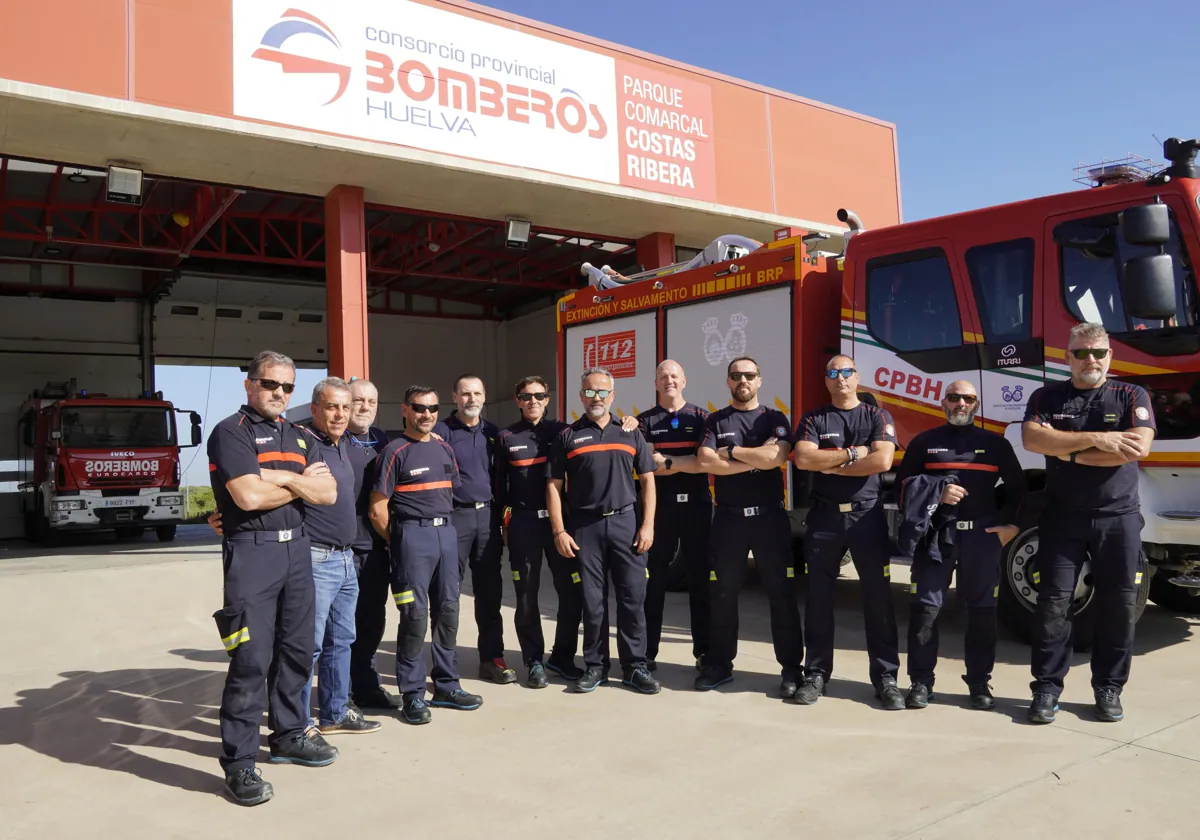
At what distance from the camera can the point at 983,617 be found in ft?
15.3

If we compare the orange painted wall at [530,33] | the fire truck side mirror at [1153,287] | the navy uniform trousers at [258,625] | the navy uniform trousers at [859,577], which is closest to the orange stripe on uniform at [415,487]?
the navy uniform trousers at [258,625]

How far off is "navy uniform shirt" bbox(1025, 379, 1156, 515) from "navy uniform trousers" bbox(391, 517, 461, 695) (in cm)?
304

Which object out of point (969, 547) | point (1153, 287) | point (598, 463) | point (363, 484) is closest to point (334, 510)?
point (363, 484)

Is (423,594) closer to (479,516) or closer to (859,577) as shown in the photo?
(479,516)

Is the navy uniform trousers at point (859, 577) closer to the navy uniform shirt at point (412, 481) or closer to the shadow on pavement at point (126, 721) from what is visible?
the navy uniform shirt at point (412, 481)

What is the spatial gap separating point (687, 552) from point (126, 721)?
3123 mm

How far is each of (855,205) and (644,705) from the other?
11331mm

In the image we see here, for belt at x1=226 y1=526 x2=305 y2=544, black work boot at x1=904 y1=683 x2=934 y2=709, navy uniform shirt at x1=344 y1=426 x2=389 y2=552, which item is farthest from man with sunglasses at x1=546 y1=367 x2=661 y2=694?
belt at x1=226 y1=526 x2=305 y2=544

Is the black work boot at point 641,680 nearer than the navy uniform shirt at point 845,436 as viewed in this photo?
No

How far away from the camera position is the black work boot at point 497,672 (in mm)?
5312

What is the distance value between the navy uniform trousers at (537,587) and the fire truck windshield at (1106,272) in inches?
132

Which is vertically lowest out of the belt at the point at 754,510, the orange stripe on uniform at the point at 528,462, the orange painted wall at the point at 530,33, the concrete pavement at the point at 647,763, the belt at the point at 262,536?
the concrete pavement at the point at 647,763

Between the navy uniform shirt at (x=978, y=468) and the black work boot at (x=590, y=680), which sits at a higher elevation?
the navy uniform shirt at (x=978, y=468)

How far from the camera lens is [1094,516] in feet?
14.4
